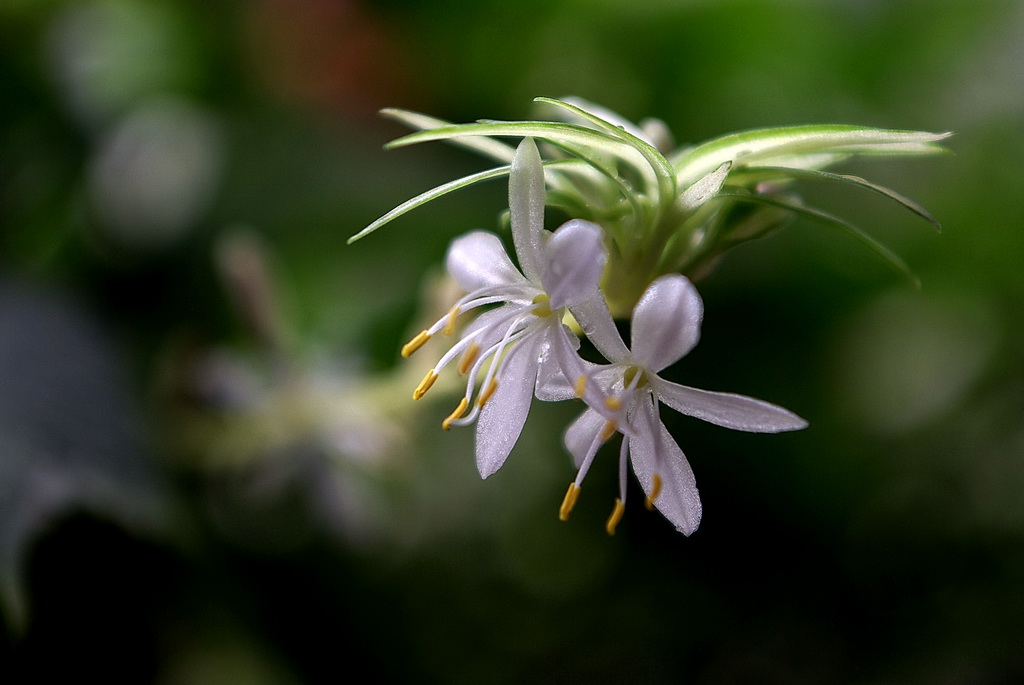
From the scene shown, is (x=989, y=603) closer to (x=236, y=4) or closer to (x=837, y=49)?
(x=837, y=49)

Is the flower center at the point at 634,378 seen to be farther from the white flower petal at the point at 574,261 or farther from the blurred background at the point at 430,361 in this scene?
the blurred background at the point at 430,361

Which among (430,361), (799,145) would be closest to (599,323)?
(799,145)

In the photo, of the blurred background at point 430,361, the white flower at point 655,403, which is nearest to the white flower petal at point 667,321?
the white flower at point 655,403

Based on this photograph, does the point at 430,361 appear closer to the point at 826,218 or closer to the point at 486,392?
the point at 486,392

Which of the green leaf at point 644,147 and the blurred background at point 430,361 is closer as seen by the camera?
the green leaf at point 644,147

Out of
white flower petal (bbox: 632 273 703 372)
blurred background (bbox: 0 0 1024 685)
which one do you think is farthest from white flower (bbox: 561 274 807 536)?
blurred background (bbox: 0 0 1024 685)
